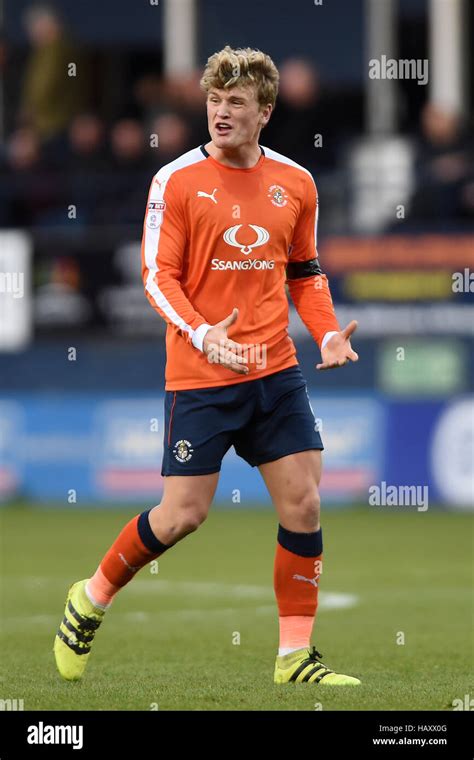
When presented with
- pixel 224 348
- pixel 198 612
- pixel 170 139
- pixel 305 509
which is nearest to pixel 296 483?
pixel 305 509

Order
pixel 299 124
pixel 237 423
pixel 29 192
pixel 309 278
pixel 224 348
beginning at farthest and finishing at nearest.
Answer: pixel 299 124 → pixel 29 192 → pixel 309 278 → pixel 237 423 → pixel 224 348

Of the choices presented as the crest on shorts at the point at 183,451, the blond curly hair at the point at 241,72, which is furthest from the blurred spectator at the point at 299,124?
the crest on shorts at the point at 183,451

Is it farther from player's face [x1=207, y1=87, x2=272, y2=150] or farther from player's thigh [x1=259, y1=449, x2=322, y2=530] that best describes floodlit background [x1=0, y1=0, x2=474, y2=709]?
player's face [x1=207, y1=87, x2=272, y2=150]

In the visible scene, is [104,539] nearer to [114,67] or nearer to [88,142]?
[88,142]

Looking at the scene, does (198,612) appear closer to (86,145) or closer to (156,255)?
(156,255)

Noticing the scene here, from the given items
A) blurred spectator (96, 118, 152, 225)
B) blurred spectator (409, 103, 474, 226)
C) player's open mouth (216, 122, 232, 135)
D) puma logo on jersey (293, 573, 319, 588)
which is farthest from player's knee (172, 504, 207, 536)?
blurred spectator (96, 118, 152, 225)

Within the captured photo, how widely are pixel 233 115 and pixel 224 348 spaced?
982 millimetres

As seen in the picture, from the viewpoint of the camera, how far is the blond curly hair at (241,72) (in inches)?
259

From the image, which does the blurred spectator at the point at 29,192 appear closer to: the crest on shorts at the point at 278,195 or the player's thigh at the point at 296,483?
the crest on shorts at the point at 278,195

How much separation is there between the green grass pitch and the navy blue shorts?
0.93m

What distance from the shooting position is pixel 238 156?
6.82 meters

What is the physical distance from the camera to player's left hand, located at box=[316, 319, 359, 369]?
22.2 feet
